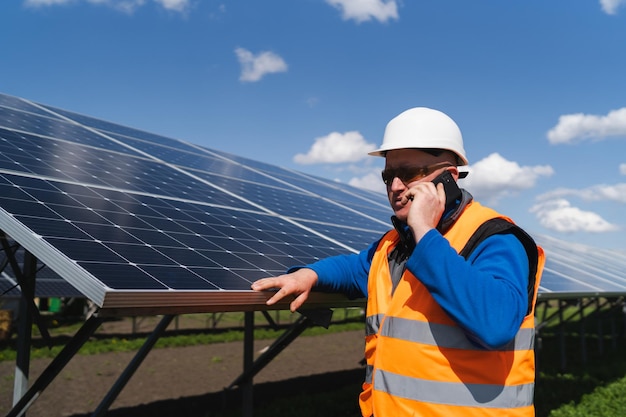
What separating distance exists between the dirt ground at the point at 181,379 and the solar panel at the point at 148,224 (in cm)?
382

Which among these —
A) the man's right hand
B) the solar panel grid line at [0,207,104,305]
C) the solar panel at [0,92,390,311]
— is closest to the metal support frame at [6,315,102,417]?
the solar panel grid line at [0,207,104,305]

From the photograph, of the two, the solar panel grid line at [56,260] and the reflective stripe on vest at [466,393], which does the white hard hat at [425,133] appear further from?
the solar panel grid line at [56,260]

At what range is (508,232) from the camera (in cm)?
278

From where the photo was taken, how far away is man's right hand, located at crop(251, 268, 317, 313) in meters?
3.70

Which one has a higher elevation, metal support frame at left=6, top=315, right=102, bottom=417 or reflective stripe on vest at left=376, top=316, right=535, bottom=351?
reflective stripe on vest at left=376, top=316, right=535, bottom=351

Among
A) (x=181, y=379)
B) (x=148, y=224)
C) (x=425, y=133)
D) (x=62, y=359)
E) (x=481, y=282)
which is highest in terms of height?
(x=425, y=133)

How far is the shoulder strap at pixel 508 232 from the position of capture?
109 inches

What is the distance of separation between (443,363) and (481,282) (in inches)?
Answer: 21.0

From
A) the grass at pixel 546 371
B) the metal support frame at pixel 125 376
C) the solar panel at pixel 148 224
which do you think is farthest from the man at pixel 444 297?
the grass at pixel 546 371

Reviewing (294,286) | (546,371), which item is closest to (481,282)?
(294,286)

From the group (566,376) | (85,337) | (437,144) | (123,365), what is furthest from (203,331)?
(437,144)

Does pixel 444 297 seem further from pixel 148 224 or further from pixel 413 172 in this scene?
pixel 148 224

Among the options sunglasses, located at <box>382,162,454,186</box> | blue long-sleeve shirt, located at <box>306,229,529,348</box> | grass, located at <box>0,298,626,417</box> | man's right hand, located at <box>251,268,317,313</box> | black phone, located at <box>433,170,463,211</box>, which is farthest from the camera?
grass, located at <box>0,298,626,417</box>

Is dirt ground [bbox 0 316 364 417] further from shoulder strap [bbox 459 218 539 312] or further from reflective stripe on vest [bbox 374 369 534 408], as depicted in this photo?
shoulder strap [bbox 459 218 539 312]
